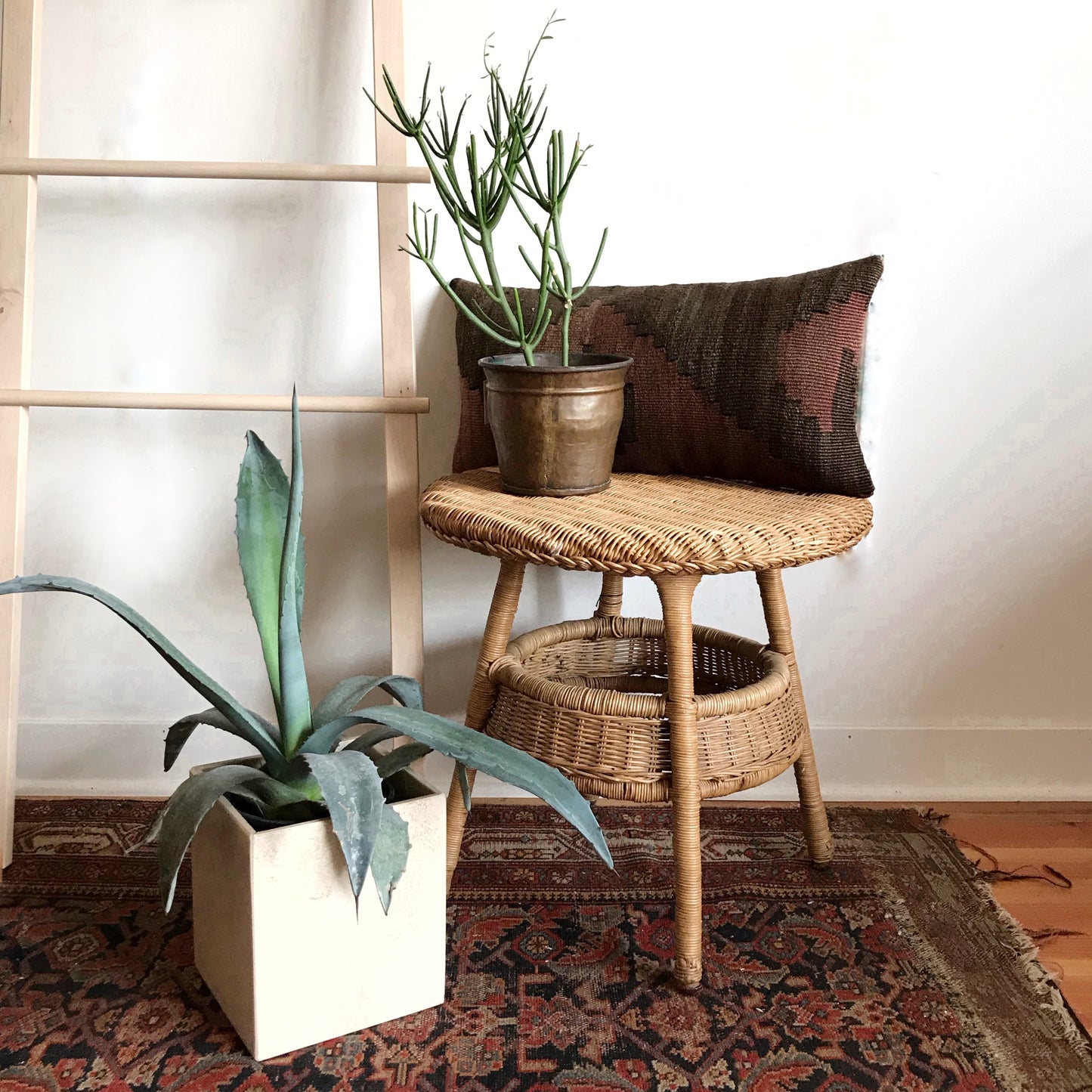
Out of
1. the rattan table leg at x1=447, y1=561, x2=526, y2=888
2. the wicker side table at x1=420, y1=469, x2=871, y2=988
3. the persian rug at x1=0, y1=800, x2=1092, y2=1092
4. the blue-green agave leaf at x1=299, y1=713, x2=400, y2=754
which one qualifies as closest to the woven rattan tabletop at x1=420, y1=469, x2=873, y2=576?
the wicker side table at x1=420, y1=469, x2=871, y2=988

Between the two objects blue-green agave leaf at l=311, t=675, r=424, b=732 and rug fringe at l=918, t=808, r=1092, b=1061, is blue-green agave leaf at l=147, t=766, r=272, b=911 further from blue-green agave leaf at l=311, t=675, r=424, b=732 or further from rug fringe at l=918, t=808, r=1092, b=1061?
rug fringe at l=918, t=808, r=1092, b=1061

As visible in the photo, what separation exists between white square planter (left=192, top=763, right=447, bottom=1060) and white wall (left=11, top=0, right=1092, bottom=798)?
20.5 inches

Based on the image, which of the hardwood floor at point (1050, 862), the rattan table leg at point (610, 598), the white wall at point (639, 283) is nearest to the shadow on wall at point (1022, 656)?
the white wall at point (639, 283)

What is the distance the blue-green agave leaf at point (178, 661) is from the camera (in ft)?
3.05

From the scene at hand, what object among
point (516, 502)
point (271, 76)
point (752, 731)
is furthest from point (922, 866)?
point (271, 76)

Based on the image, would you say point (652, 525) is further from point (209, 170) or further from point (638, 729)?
point (209, 170)

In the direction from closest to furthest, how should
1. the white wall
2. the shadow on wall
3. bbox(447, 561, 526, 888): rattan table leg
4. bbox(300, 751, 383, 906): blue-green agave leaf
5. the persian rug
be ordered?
Result: bbox(300, 751, 383, 906): blue-green agave leaf, the persian rug, bbox(447, 561, 526, 888): rattan table leg, the white wall, the shadow on wall

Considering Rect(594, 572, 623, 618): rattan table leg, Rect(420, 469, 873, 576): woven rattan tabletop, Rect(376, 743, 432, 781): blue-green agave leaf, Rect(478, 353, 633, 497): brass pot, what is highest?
Rect(478, 353, 633, 497): brass pot

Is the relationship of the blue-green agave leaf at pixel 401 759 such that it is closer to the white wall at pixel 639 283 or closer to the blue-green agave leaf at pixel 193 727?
the blue-green agave leaf at pixel 193 727

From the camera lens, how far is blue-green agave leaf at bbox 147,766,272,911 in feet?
2.92

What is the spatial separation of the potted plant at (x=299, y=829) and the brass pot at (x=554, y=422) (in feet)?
0.81

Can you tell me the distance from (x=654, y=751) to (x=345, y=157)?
861 millimetres

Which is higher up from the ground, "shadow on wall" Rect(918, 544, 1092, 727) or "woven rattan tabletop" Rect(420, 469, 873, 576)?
"woven rattan tabletop" Rect(420, 469, 873, 576)

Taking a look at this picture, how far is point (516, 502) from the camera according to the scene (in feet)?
3.73
